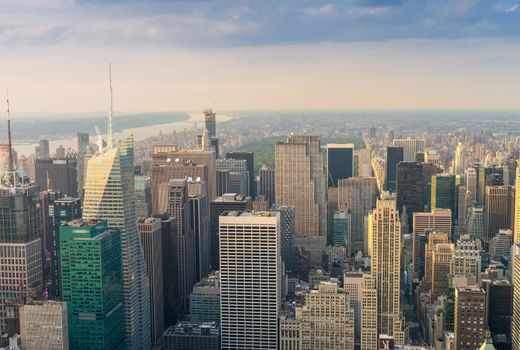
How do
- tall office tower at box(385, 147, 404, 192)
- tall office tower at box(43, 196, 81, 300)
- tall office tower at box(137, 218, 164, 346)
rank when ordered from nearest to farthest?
tall office tower at box(43, 196, 81, 300) < tall office tower at box(137, 218, 164, 346) < tall office tower at box(385, 147, 404, 192)

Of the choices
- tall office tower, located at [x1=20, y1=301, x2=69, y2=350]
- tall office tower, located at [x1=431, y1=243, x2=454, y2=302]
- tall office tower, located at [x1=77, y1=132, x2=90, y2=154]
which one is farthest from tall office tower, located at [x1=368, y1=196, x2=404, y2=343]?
tall office tower, located at [x1=20, y1=301, x2=69, y2=350]

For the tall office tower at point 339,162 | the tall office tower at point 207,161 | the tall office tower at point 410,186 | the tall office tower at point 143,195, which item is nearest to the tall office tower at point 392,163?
the tall office tower at point 410,186

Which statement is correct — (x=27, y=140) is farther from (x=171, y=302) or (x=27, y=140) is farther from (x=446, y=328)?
(x=446, y=328)

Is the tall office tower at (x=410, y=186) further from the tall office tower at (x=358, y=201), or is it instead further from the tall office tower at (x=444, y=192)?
the tall office tower at (x=358, y=201)

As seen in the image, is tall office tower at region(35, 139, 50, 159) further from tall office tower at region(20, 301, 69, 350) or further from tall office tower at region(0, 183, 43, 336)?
tall office tower at region(20, 301, 69, 350)

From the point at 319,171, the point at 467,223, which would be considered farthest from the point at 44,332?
the point at 319,171

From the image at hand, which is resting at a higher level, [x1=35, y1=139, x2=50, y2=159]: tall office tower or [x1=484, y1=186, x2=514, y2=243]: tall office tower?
[x1=35, y1=139, x2=50, y2=159]: tall office tower
